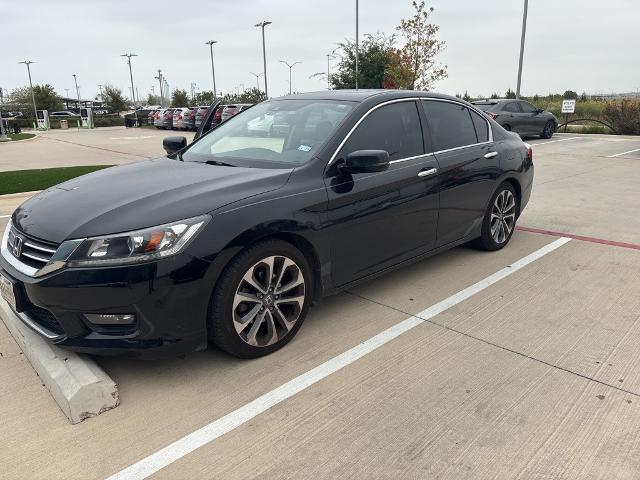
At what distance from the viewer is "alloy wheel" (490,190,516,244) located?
16.8 ft

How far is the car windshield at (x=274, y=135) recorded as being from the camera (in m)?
3.62

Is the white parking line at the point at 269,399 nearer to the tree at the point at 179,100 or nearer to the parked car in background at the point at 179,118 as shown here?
the parked car in background at the point at 179,118

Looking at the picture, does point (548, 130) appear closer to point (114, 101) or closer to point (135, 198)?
point (135, 198)

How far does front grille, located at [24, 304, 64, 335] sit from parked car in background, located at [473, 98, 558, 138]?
17.3 metres

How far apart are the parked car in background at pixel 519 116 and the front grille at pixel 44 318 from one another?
17.3 metres

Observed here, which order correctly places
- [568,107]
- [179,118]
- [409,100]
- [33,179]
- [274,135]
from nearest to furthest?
1. [274,135]
2. [409,100]
3. [33,179]
4. [568,107]
5. [179,118]

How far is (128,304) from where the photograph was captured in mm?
2664

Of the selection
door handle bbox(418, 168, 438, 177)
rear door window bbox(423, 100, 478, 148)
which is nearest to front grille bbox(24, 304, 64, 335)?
door handle bbox(418, 168, 438, 177)

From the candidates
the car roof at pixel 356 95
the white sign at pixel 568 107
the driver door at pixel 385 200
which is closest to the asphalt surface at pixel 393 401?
the driver door at pixel 385 200

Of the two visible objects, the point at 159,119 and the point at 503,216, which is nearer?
the point at 503,216

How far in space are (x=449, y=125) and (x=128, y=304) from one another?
10.4ft

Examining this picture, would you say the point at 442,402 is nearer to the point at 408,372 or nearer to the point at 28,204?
the point at 408,372

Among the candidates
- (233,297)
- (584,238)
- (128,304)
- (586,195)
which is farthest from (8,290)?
(586,195)

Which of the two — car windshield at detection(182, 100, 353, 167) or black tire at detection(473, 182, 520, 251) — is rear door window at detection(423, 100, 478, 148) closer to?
black tire at detection(473, 182, 520, 251)
